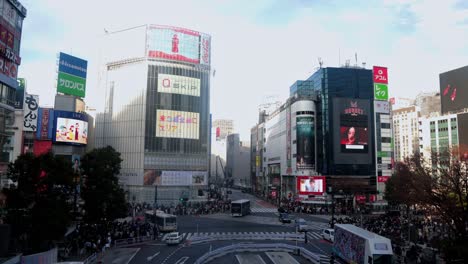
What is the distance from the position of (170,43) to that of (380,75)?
142 ft

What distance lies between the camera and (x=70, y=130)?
68125mm

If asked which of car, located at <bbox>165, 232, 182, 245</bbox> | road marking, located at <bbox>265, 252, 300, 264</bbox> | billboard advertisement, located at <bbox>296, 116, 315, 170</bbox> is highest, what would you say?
billboard advertisement, located at <bbox>296, 116, 315, 170</bbox>

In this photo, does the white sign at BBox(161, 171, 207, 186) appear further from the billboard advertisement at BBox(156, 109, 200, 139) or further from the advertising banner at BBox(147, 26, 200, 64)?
the advertising banner at BBox(147, 26, 200, 64)

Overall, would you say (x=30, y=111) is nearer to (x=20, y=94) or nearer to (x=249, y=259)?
(x=20, y=94)

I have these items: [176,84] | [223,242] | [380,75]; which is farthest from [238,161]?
[223,242]

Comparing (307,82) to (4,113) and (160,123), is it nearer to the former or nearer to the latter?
(160,123)

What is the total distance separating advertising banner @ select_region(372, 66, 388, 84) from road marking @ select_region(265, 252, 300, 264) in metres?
55.2

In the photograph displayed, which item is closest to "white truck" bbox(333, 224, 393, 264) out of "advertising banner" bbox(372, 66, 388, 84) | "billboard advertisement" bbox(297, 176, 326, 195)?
"billboard advertisement" bbox(297, 176, 326, 195)

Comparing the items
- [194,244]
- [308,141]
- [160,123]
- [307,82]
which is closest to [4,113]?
[194,244]

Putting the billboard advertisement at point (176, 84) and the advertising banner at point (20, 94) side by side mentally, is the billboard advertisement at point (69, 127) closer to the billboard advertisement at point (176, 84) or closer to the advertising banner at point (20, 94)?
the advertising banner at point (20, 94)

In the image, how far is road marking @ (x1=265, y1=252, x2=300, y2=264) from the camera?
993 inches

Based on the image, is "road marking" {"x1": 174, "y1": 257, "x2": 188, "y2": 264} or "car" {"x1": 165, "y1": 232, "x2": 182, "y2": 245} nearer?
"road marking" {"x1": 174, "y1": 257, "x2": 188, "y2": 264}

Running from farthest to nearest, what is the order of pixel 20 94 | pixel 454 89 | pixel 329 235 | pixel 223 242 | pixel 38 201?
pixel 454 89
pixel 20 94
pixel 329 235
pixel 223 242
pixel 38 201

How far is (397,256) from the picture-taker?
25719mm
